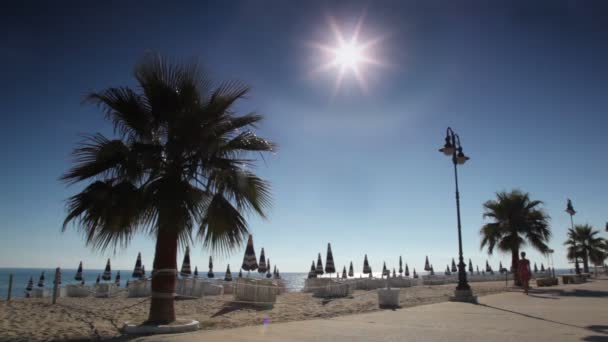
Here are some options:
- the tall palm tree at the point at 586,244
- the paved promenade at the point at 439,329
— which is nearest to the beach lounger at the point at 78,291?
the paved promenade at the point at 439,329

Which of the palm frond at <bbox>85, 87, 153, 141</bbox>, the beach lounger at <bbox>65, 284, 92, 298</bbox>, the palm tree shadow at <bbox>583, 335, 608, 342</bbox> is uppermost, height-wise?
the palm frond at <bbox>85, 87, 153, 141</bbox>

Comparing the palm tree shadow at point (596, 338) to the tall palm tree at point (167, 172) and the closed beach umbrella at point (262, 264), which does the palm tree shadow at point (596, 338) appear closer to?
the tall palm tree at point (167, 172)

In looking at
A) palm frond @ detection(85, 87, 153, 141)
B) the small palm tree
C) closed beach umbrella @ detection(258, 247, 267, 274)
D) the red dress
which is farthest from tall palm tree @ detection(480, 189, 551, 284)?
the small palm tree

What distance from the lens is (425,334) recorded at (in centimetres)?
646

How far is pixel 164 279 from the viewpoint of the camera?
26.3ft

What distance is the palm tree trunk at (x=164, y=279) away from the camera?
7.86 m

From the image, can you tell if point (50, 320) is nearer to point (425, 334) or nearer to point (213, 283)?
point (425, 334)

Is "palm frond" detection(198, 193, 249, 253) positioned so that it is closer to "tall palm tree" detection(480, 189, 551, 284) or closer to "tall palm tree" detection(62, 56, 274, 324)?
"tall palm tree" detection(62, 56, 274, 324)

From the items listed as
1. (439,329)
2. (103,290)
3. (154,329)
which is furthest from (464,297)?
(103,290)

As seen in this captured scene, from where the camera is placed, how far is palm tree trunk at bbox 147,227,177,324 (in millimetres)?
7859

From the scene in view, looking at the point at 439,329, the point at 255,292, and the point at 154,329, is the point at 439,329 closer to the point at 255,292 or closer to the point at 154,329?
the point at 154,329

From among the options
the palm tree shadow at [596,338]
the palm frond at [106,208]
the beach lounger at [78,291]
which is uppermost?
the palm frond at [106,208]

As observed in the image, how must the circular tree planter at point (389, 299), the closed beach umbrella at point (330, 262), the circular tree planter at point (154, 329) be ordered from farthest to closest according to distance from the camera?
the closed beach umbrella at point (330, 262) → the circular tree planter at point (389, 299) → the circular tree planter at point (154, 329)

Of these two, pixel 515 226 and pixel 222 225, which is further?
pixel 515 226
